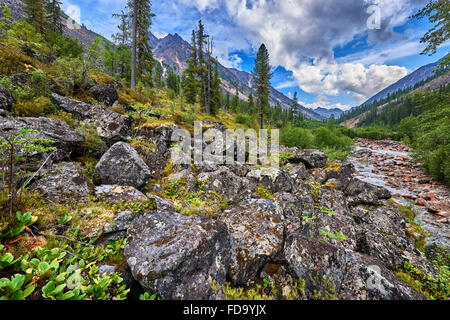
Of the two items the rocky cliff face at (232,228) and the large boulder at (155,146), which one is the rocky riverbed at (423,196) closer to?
the rocky cliff face at (232,228)

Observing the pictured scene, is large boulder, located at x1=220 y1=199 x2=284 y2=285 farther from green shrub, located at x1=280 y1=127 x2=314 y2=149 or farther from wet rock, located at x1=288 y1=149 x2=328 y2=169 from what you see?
green shrub, located at x1=280 y1=127 x2=314 y2=149

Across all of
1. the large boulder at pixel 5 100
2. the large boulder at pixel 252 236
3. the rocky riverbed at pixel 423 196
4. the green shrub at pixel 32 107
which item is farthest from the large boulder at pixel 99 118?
the rocky riverbed at pixel 423 196

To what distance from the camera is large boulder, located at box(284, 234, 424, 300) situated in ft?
8.40

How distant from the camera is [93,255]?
2598 mm

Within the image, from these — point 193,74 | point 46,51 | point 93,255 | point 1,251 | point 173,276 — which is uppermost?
point 193,74

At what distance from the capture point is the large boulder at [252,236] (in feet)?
9.83

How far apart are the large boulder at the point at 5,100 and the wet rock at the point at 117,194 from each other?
3.84m

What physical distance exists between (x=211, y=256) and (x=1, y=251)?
2.89 meters

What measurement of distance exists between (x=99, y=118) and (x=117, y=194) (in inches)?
157

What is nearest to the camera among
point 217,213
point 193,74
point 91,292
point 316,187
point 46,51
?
point 91,292

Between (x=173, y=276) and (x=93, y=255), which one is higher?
(x=93, y=255)
